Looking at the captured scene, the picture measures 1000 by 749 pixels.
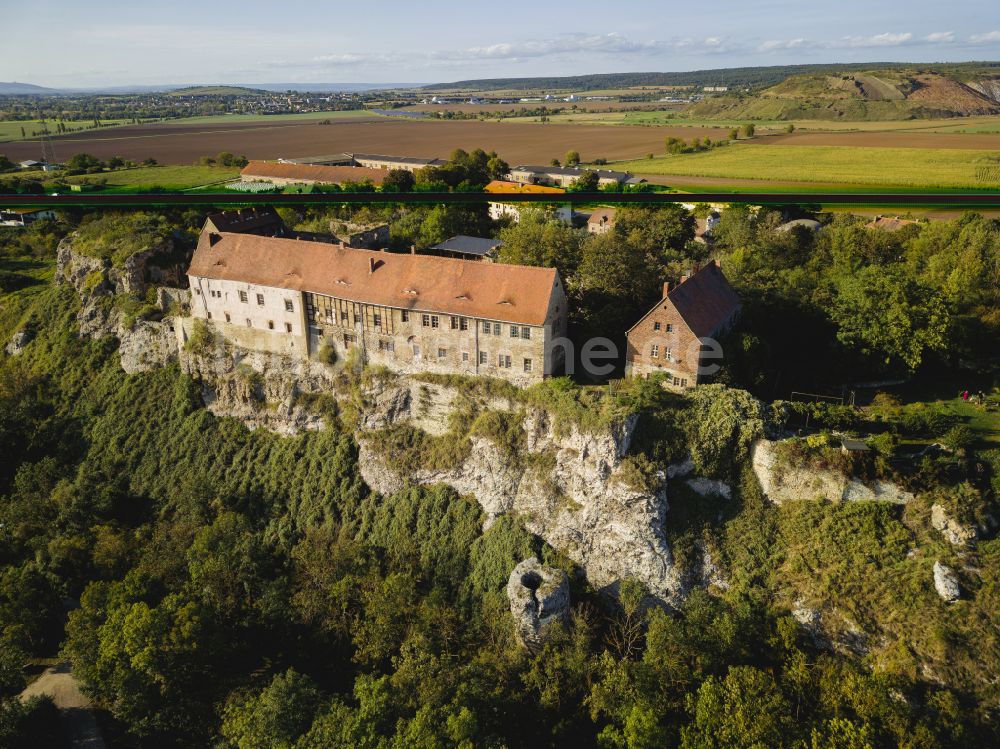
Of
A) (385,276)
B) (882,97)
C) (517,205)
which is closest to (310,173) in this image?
(517,205)

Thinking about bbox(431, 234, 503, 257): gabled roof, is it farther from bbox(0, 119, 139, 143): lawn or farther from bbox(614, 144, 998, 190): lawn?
bbox(0, 119, 139, 143): lawn

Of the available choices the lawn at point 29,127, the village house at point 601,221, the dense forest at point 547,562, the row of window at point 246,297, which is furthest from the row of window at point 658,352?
the lawn at point 29,127

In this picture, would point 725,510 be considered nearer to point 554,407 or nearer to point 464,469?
point 554,407

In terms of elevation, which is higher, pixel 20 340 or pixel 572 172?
pixel 572 172

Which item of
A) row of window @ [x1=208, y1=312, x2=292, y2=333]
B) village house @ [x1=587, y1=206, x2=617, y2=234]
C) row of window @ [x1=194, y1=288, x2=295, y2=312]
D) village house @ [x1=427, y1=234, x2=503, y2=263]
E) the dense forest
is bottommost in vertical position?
the dense forest

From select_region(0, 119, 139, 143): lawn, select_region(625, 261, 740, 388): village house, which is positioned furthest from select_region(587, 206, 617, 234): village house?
select_region(0, 119, 139, 143): lawn

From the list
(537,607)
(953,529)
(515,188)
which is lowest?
(537,607)

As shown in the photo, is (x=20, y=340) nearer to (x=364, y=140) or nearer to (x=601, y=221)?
(x=601, y=221)
